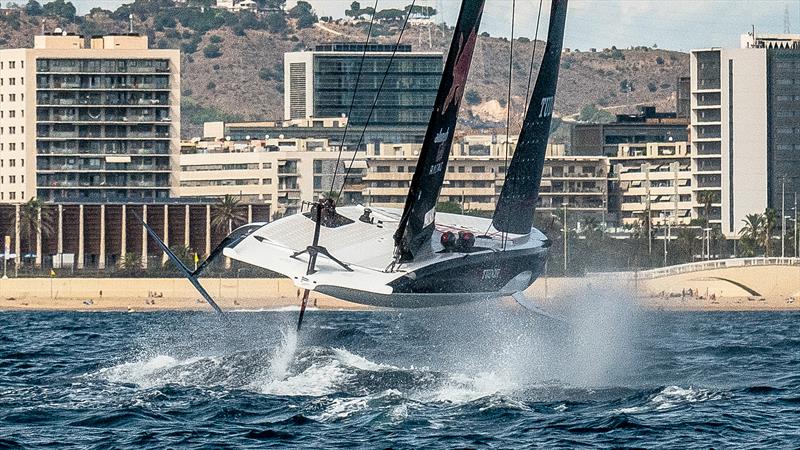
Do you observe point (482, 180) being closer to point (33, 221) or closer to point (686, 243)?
point (686, 243)

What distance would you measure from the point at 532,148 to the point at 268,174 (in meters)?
133

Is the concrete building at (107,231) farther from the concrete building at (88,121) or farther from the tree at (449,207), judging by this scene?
the tree at (449,207)

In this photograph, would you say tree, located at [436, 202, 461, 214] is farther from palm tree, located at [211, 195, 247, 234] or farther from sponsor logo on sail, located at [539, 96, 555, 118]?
sponsor logo on sail, located at [539, 96, 555, 118]

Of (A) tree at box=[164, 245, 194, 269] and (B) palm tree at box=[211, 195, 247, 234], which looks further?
(B) palm tree at box=[211, 195, 247, 234]

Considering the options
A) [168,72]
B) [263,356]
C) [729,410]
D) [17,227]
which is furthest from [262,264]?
[168,72]

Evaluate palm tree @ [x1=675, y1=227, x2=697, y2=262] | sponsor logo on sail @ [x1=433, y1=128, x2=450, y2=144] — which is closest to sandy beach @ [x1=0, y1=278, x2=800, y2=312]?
palm tree @ [x1=675, y1=227, x2=697, y2=262]

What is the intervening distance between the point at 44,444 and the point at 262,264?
34.3ft

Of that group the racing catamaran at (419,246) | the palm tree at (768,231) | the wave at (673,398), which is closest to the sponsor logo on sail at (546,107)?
the racing catamaran at (419,246)

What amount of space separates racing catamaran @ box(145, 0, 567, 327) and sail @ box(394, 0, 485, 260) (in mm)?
23

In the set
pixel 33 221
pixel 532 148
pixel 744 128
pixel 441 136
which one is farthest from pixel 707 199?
pixel 441 136

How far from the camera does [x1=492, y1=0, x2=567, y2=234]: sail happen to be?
152 ft

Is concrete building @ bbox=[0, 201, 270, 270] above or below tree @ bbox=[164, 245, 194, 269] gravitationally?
above

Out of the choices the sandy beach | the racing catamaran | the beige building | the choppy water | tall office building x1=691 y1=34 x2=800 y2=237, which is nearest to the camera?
the choppy water

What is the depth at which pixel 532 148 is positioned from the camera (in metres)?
48.1
